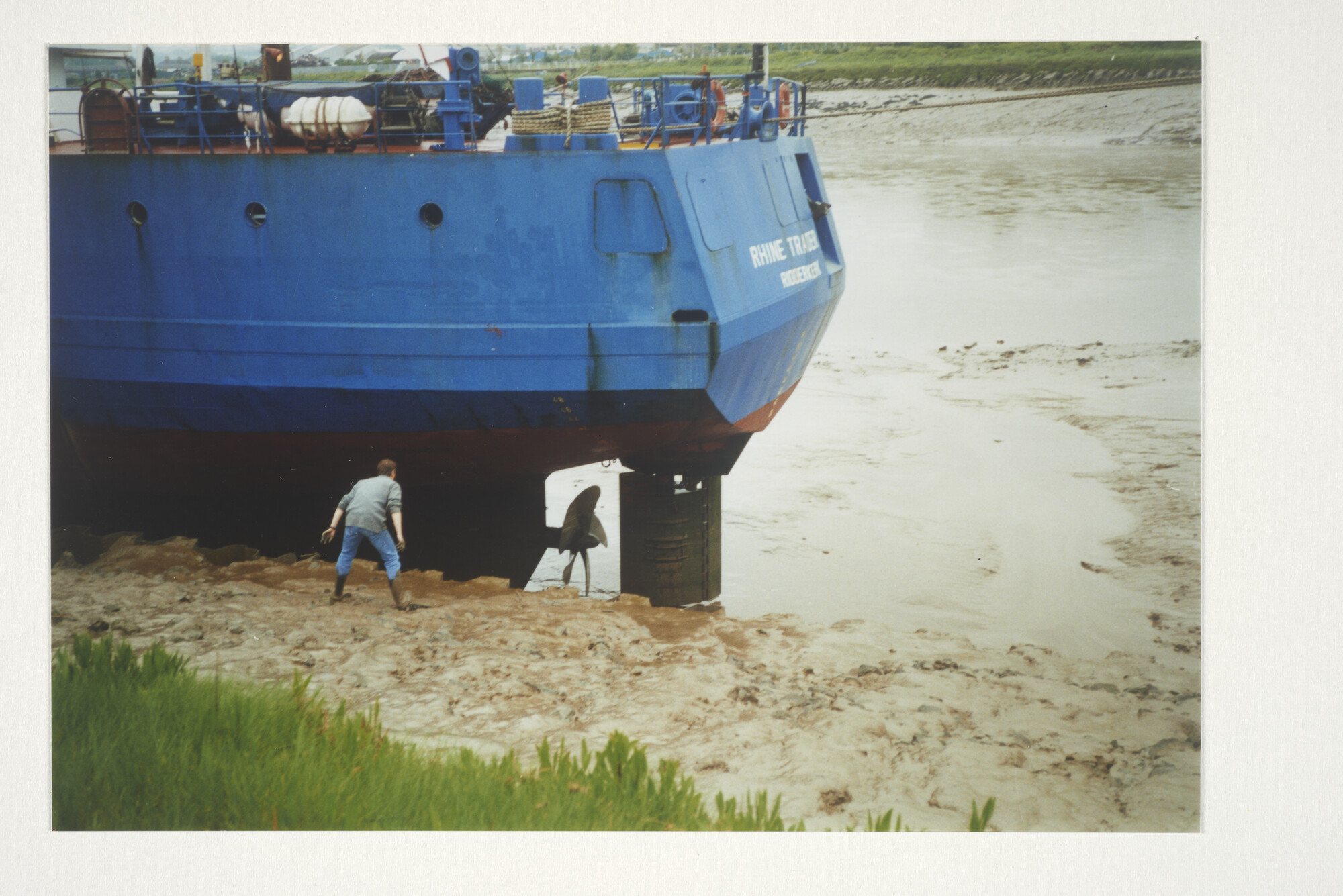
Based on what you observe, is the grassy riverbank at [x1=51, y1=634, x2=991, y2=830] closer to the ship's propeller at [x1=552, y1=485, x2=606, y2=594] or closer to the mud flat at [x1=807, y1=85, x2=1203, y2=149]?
the ship's propeller at [x1=552, y1=485, x2=606, y2=594]

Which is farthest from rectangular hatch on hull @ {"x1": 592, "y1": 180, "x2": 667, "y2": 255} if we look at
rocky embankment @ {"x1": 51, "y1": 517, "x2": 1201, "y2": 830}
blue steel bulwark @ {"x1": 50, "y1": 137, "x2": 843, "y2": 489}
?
rocky embankment @ {"x1": 51, "y1": 517, "x2": 1201, "y2": 830}

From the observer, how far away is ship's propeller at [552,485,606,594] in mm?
5836

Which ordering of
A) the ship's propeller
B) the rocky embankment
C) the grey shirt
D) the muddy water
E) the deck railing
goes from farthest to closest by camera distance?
the ship's propeller → the deck railing → the grey shirt → the muddy water → the rocky embankment

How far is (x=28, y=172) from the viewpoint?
4012 mm

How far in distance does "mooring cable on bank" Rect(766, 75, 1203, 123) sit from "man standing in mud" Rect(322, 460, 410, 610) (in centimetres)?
275

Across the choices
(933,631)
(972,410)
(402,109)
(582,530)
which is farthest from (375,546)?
(972,410)

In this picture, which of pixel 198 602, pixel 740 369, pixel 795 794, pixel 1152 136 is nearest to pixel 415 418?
pixel 198 602

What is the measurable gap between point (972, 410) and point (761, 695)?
187 centimetres

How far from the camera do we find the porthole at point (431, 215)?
491 centimetres

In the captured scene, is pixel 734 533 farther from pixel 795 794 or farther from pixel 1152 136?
pixel 1152 136

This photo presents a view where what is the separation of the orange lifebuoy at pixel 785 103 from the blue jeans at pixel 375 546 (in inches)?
121

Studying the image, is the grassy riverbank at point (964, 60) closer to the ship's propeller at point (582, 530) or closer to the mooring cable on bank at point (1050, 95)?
the mooring cable on bank at point (1050, 95)

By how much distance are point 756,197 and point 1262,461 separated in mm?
2874

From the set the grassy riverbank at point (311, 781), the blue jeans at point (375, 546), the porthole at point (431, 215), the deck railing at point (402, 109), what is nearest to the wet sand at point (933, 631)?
the grassy riverbank at point (311, 781)
